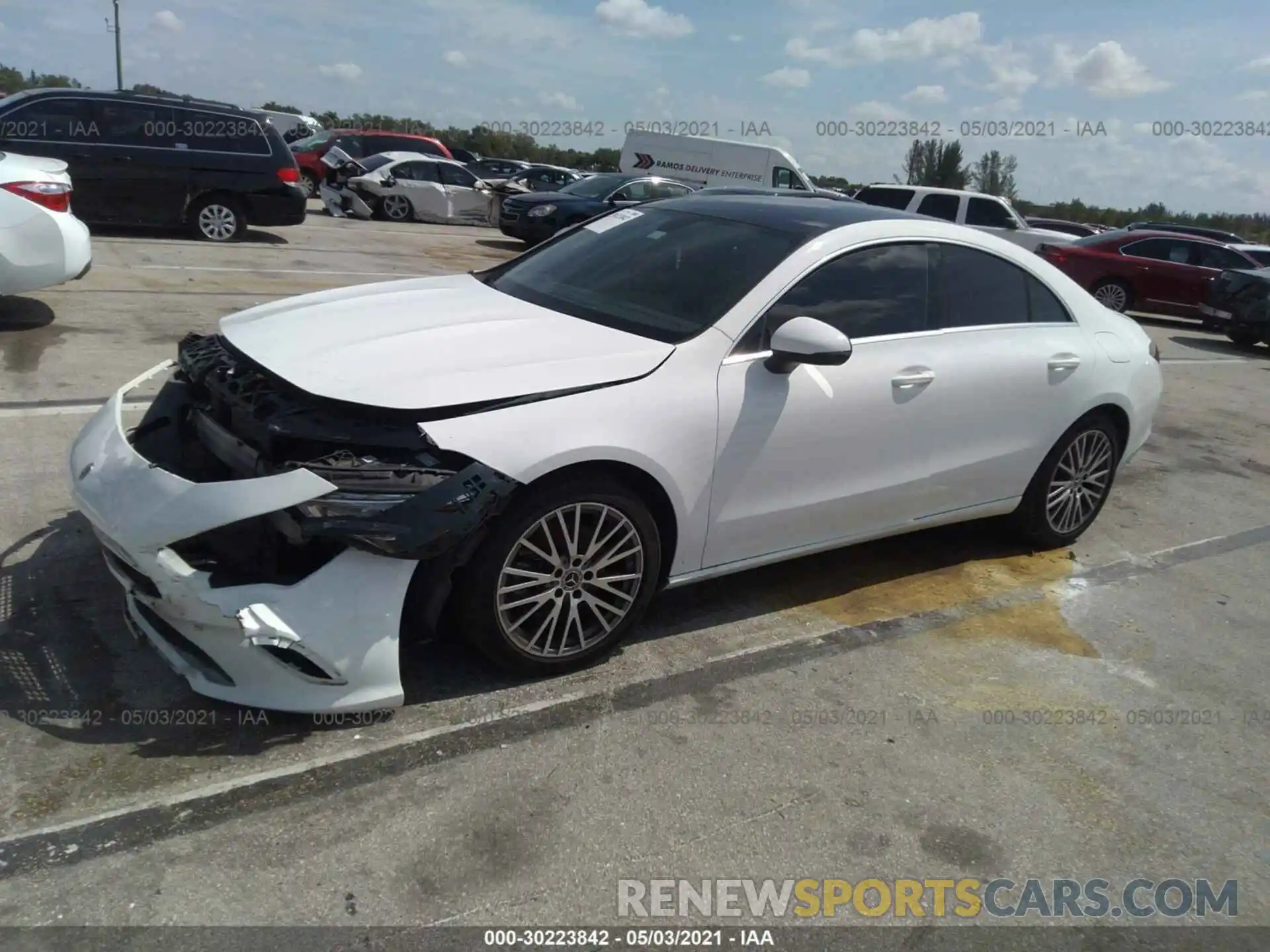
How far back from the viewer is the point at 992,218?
729 inches

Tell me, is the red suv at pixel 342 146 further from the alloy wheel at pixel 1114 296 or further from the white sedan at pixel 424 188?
the alloy wheel at pixel 1114 296

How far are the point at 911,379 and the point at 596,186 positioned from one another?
48.5 feet

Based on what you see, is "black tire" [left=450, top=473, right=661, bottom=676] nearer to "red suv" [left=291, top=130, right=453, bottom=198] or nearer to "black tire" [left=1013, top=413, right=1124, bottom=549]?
"black tire" [left=1013, top=413, right=1124, bottom=549]

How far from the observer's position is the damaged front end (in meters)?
2.99

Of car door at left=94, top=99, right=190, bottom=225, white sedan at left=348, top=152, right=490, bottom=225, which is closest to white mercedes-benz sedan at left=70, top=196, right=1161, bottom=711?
car door at left=94, top=99, right=190, bottom=225

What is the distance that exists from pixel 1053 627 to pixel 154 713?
3678mm

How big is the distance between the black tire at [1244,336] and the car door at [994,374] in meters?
12.4

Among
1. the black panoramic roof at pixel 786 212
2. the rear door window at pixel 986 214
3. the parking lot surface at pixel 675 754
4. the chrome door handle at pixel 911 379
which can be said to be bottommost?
the parking lot surface at pixel 675 754

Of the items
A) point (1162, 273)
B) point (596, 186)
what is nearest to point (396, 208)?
point (596, 186)

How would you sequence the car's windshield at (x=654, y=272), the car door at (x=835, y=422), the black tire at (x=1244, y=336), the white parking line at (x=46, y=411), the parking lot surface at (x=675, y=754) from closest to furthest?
1. the parking lot surface at (x=675, y=754)
2. the car door at (x=835, y=422)
3. the car's windshield at (x=654, y=272)
4. the white parking line at (x=46, y=411)
5. the black tire at (x=1244, y=336)

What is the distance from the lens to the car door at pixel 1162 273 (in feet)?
56.2

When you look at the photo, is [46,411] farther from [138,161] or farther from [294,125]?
[294,125]

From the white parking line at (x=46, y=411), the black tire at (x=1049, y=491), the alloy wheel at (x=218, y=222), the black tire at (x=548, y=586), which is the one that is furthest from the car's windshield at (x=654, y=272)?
the alloy wheel at (x=218, y=222)

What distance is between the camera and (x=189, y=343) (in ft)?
13.0
